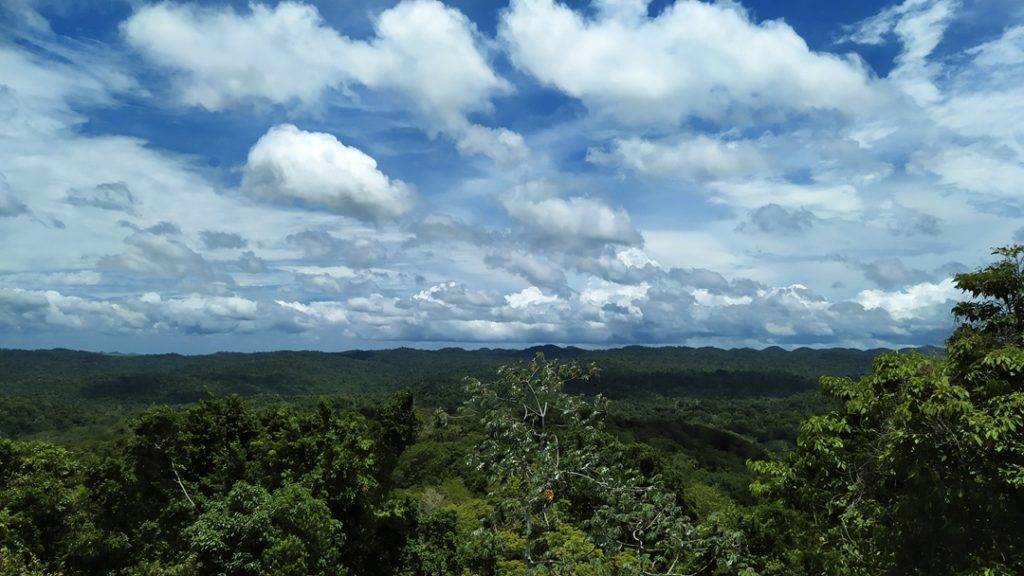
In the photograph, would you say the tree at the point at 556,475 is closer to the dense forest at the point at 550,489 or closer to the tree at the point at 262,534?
the dense forest at the point at 550,489

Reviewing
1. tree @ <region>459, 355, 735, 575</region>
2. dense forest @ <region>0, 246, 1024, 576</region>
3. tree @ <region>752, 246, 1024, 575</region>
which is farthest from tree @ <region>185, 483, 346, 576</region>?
tree @ <region>752, 246, 1024, 575</region>

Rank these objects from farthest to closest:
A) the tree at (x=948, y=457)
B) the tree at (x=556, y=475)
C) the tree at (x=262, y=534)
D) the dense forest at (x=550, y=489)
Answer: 1. the tree at (x=262, y=534)
2. the tree at (x=556, y=475)
3. the dense forest at (x=550, y=489)
4. the tree at (x=948, y=457)

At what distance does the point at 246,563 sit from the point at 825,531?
16.8 m

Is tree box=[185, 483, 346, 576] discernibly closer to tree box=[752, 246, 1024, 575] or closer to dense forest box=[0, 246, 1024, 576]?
dense forest box=[0, 246, 1024, 576]

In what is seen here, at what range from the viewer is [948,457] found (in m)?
9.38

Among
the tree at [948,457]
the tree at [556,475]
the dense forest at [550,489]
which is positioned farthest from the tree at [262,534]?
the tree at [948,457]

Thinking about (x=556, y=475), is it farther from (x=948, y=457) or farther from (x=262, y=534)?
(x=262, y=534)

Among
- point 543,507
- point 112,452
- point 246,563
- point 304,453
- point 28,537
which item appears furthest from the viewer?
point 112,452

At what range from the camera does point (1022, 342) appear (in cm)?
1038

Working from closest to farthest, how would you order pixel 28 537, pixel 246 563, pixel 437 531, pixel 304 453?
1. pixel 246 563
2. pixel 28 537
3. pixel 304 453
4. pixel 437 531

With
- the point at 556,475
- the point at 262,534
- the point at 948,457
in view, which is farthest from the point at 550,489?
the point at 262,534

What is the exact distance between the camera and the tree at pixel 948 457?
8945 mm

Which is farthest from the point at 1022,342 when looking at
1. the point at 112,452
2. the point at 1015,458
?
the point at 112,452

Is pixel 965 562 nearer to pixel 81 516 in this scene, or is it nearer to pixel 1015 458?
pixel 1015 458
